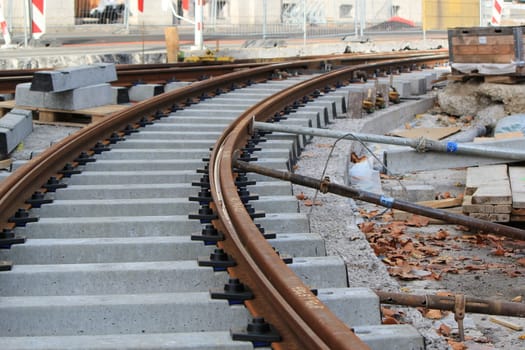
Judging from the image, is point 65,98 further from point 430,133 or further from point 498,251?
point 498,251

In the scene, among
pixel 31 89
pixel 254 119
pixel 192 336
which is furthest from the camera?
pixel 31 89

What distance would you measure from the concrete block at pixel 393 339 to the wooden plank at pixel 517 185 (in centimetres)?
323

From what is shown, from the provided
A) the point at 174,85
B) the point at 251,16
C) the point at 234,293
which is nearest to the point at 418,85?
the point at 174,85

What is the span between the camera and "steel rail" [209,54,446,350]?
369cm

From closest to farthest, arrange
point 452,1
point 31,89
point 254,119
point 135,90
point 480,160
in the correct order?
point 480,160 < point 254,119 < point 31,89 < point 135,90 < point 452,1

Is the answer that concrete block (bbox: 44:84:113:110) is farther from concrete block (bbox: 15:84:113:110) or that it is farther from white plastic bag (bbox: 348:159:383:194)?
white plastic bag (bbox: 348:159:383:194)

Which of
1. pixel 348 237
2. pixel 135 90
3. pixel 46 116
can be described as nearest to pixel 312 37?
pixel 135 90

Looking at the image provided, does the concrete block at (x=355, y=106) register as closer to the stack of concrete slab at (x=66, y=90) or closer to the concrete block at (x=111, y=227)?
the stack of concrete slab at (x=66, y=90)

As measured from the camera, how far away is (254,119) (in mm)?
9633

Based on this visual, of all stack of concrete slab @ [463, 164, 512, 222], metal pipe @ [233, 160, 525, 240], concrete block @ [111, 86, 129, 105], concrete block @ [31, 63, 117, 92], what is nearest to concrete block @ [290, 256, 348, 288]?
metal pipe @ [233, 160, 525, 240]

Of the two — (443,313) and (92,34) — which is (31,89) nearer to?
(443,313)

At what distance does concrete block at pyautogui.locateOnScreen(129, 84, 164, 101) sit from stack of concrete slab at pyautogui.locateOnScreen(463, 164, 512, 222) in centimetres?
616

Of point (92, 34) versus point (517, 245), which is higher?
point (92, 34)

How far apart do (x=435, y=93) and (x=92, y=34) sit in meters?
20.8
